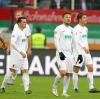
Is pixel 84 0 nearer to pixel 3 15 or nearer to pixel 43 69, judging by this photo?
pixel 3 15

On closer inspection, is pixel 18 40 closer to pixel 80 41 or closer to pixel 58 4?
pixel 80 41

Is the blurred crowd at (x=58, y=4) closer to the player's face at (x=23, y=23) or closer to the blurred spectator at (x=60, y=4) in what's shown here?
the blurred spectator at (x=60, y=4)

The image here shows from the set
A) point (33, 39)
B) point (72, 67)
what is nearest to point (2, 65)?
point (33, 39)

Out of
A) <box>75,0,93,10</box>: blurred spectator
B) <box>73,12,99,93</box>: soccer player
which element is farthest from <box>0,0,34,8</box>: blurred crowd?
<box>73,12,99,93</box>: soccer player

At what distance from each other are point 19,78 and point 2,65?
99cm

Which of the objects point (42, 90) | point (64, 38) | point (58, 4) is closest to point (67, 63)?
point (64, 38)

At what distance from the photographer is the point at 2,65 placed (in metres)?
23.6

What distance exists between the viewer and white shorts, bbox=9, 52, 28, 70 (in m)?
17.5

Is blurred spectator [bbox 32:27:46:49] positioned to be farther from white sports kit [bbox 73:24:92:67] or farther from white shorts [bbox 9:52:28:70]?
white shorts [bbox 9:52:28:70]

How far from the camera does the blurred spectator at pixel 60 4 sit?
1196 inches

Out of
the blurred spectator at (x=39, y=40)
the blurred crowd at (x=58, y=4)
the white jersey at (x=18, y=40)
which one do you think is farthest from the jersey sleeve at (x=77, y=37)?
the blurred crowd at (x=58, y=4)

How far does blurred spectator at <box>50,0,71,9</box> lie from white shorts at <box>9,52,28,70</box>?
12854 mm

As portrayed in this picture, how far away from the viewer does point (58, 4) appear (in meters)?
30.5

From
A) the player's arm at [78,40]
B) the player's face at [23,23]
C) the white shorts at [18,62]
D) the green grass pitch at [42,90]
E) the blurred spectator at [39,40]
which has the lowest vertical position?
the green grass pitch at [42,90]
